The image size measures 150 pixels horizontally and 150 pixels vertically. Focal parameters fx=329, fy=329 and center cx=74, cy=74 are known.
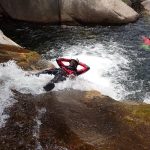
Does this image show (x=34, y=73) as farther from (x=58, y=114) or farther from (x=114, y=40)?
(x=114, y=40)

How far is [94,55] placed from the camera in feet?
61.5

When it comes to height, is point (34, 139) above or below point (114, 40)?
above

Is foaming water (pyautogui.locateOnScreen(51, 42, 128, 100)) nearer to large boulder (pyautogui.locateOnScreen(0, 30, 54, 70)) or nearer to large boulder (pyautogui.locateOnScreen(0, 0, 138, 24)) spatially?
large boulder (pyautogui.locateOnScreen(0, 30, 54, 70))

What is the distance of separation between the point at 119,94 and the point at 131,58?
3.94 metres

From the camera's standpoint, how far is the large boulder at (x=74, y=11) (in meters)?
21.8

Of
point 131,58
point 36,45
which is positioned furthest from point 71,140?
point 36,45

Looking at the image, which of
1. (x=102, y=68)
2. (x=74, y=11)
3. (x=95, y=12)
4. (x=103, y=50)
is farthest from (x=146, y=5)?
(x=102, y=68)

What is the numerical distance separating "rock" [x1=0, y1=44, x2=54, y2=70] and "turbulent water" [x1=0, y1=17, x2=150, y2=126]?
494 mm

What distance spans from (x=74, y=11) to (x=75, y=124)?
47.3 ft

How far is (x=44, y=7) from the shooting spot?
22.2 metres

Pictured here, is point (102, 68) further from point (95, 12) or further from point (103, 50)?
point (95, 12)

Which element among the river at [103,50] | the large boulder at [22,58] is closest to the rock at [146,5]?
the river at [103,50]

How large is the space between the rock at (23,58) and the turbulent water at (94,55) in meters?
0.49

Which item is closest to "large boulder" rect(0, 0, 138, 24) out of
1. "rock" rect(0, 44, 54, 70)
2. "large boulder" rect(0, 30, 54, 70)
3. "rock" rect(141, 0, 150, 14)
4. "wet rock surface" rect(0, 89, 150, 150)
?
"rock" rect(141, 0, 150, 14)
